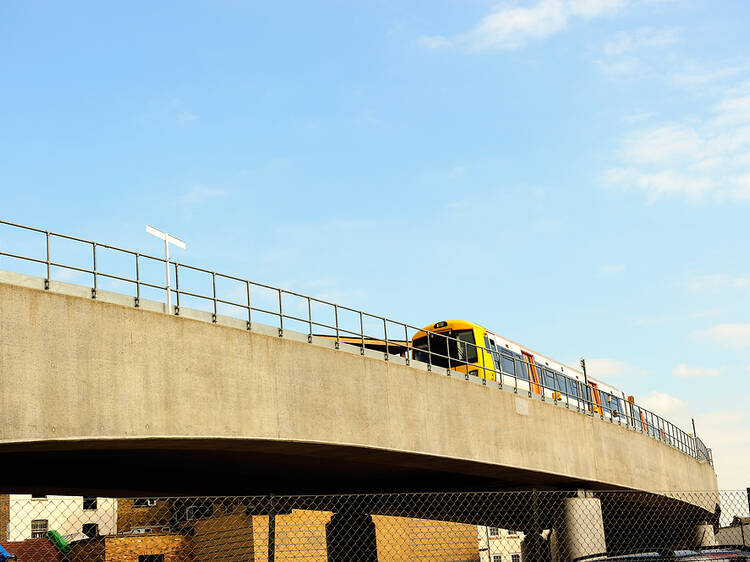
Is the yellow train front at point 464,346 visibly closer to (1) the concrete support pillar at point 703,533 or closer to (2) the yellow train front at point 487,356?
(2) the yellow train front at point 487,356

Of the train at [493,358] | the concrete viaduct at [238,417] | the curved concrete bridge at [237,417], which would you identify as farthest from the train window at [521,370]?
the curved concrete bridge at [237,417]

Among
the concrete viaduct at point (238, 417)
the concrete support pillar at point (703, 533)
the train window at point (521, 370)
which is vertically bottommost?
the concrete support pillar at point (703, 533)

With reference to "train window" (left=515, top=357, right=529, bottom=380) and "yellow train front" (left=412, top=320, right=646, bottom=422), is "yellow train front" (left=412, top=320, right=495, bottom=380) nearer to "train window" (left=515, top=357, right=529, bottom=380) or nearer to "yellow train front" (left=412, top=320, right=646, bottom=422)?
"yellow train front" (left=412, top=320, right=646, bottom=422)

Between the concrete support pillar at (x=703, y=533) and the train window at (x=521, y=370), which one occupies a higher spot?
the train window at (x=521, y=370)

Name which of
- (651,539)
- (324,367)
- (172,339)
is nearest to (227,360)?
(172,339)

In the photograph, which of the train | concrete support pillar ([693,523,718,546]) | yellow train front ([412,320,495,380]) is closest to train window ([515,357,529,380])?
the train

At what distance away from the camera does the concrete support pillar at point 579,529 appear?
1009 inches

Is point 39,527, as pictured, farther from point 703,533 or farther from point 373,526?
point 703,533

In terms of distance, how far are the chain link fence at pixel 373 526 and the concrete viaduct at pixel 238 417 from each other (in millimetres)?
915

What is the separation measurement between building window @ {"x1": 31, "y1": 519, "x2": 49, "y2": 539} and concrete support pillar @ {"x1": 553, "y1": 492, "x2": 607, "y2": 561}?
36.3 meters

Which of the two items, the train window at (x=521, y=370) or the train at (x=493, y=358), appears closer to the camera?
the train at (x=493, y=358)

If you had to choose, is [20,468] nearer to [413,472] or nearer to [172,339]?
[172,339]

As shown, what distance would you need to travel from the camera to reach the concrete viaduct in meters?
14.0

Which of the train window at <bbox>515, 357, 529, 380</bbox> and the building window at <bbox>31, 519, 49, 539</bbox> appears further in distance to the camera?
the building window at <bbox>31, 519, 49, 539</bbox>
